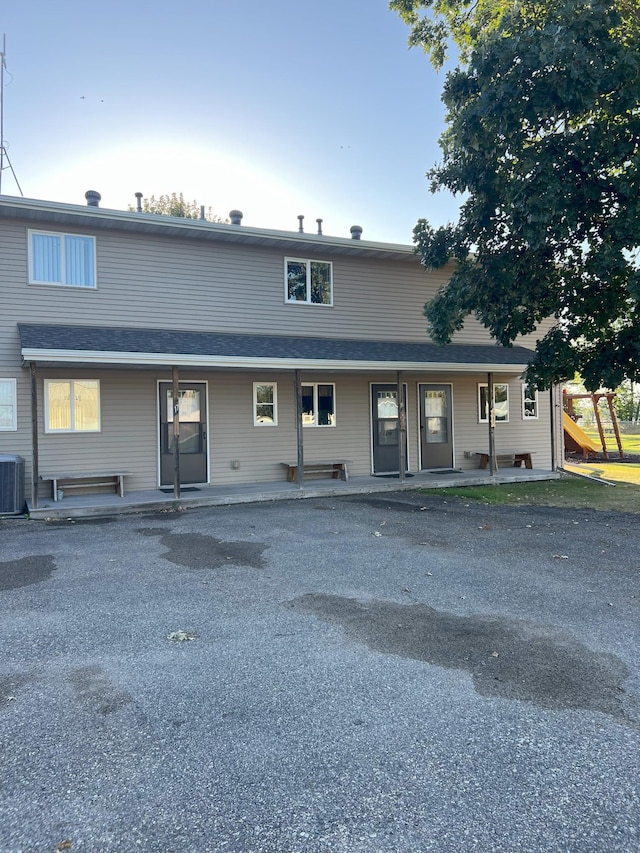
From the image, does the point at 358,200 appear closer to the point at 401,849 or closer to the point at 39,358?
the point at 39,358

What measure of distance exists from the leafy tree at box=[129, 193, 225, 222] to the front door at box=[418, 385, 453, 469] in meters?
22.2

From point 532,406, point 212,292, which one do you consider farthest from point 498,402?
point 212,292

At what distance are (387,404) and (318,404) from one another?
1.93 meters

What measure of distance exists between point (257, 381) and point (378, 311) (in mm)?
3694

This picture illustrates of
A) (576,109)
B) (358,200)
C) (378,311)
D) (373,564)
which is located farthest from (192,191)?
(373,564)

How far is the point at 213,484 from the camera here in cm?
1217

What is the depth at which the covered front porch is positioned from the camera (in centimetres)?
966

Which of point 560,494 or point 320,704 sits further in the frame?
point 560,494

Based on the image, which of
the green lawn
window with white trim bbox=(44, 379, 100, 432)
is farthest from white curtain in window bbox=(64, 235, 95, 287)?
the green lawn

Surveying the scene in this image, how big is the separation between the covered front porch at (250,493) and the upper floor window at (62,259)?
424 cm

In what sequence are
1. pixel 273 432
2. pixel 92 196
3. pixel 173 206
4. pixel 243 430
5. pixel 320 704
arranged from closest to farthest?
pixel 320 704 → pixel 92 196 → pixel 243 430 → pixel 273 432 → pixel 173 206

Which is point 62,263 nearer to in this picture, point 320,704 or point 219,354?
point 219,354

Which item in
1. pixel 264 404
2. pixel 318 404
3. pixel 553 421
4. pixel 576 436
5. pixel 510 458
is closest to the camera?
pixel 264 404

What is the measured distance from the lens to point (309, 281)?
43.0ft
